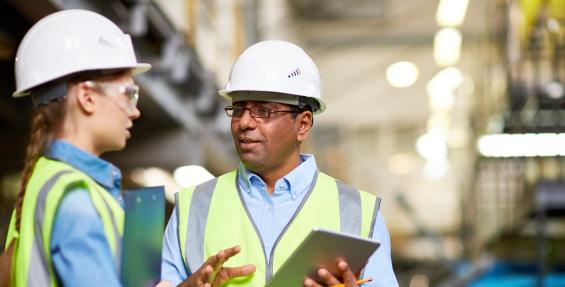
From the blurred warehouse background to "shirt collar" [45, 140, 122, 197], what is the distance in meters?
2.91

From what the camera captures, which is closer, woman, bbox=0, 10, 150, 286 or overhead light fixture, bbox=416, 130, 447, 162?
woman, bbox=0, 10, 150, 286

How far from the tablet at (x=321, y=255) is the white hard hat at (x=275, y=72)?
0.71 metres

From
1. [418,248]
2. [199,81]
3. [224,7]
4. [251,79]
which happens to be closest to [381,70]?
[418,248]

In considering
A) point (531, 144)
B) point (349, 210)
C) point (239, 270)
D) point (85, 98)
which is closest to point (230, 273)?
point (239, 270)

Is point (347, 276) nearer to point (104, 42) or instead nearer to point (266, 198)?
point (266, 198)

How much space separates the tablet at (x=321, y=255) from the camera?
3.25 meters

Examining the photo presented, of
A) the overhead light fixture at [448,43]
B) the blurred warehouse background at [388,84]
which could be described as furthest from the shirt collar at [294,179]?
the overhead light fixture at [448,43]

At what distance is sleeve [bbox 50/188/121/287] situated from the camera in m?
3.08

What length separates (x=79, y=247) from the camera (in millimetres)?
3088

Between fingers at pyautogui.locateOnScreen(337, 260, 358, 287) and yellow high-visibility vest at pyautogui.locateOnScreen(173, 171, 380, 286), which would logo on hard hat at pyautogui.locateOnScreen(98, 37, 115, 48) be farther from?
fingers at pyautogui.locateOnScreen(337, 260, 358, 287)

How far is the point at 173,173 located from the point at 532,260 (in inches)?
167

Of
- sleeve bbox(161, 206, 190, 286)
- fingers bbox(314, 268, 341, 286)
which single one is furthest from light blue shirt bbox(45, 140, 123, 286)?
fingers bbox(314, 268, 341, 286)

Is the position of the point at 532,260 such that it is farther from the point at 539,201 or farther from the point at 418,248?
the point at 418,248

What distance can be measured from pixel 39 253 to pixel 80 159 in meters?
0.32
